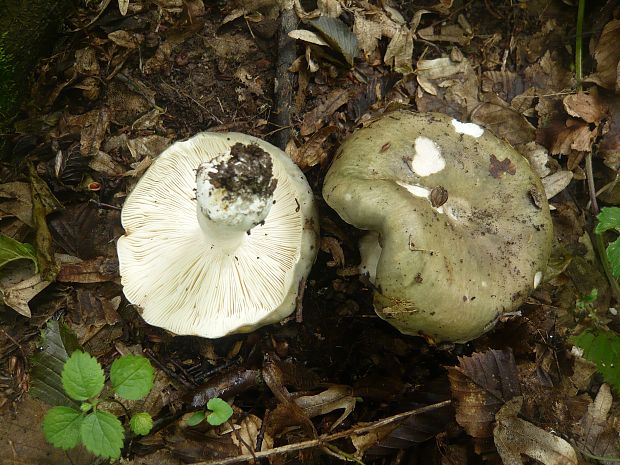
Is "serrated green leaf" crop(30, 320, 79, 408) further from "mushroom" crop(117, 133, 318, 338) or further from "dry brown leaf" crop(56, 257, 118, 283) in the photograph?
"mushroom" crop(117, 133, 318, 338)

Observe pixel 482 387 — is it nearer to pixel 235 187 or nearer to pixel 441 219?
pixel 441 219

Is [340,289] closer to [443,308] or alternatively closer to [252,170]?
[443,308]

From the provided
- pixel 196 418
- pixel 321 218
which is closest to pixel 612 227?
→ pixel 321 218

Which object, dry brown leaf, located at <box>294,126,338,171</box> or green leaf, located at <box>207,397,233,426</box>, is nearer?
green leaf, located at <box>207,397,233,426</box>

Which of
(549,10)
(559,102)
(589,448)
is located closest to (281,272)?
(589,448)

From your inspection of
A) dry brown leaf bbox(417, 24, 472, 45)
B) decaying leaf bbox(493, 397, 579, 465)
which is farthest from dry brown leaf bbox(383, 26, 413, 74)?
decaying leaf bbox(493, 397, 579, 465)

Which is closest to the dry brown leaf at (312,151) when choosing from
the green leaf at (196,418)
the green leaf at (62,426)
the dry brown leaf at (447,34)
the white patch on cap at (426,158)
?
the white patch on cap at (426,158)
